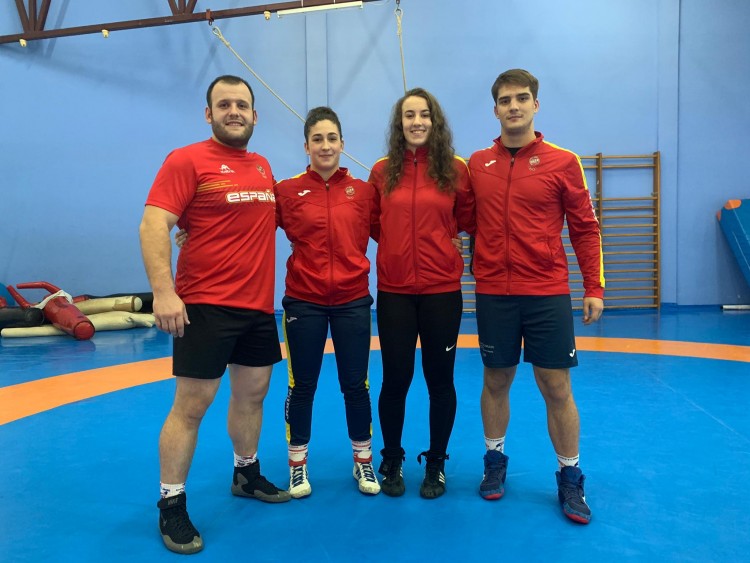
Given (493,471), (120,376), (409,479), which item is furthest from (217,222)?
(120,376)

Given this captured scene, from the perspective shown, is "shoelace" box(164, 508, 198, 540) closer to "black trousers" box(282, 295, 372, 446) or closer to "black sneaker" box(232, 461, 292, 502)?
"black sneaker" box(232, 461, 292, 502)

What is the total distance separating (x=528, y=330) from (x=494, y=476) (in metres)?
0.64

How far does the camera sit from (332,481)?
2.69m

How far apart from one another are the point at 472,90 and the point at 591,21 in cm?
185

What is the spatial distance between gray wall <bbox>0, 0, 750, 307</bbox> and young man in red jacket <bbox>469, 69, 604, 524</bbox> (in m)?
6.05

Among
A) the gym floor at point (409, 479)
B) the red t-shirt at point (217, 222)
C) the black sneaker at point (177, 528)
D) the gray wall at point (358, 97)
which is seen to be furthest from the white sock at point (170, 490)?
the gray wall at point (358, 97)

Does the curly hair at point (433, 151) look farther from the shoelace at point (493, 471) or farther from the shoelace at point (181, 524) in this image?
the shoelace at point (181, 524)

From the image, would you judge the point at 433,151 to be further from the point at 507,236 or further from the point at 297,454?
the point at 297,454

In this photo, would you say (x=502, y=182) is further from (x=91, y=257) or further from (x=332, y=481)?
(x=91, y=257)

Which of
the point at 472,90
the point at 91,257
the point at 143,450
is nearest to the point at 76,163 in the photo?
the point at 91,257

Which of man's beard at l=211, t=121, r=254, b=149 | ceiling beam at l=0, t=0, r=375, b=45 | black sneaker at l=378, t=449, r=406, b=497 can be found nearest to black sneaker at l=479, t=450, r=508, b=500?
black sneaker at l=378, t=449, r=406, b=497

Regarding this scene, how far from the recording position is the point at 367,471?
2611 mm

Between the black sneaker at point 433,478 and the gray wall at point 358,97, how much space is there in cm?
601

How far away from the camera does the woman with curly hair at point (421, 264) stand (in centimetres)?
248
